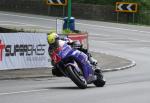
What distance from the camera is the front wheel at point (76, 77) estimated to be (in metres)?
15.9

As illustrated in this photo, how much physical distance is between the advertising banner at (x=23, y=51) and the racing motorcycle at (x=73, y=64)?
17.1 ft

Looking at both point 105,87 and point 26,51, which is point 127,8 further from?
point 105,87

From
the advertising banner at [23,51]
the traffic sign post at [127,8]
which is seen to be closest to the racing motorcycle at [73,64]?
the advertising banner at [23,51]

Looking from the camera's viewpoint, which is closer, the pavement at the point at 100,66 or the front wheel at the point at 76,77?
the front wheel at the point at 76,77

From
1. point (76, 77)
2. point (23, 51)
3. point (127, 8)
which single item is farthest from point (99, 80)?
point (127, 8)

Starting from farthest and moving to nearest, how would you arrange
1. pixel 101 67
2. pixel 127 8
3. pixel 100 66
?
1. pixel 127 8
2. pixel 100 66
3. pixel 101 67

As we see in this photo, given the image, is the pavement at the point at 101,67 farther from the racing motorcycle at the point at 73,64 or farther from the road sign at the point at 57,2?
the road sign at the point at 57,2

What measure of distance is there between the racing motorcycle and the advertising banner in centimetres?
521

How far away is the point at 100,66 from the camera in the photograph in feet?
76.6

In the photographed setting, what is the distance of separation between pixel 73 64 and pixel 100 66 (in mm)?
7322

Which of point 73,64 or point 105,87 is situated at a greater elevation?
point 73,64

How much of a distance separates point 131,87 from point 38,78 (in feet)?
12.7

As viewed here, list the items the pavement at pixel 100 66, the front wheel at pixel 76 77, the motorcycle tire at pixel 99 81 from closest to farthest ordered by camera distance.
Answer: the front wheel at pixel 76 77 < the motorcycle tire at pixel 99 81 < the pavement at pixel 100 66

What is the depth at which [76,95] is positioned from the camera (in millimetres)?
14703
